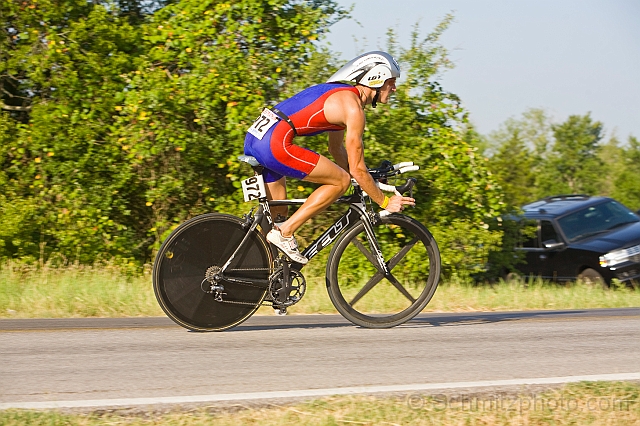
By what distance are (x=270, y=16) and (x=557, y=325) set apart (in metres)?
7.20

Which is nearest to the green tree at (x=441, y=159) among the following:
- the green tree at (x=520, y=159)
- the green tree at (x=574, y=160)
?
the green tree at (x=520, y=159)

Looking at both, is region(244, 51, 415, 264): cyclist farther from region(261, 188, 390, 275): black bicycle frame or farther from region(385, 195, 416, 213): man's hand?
region(261, 188, 390, 275): black bicycle frame

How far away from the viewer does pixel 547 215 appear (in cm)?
1478

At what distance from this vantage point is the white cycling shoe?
20.3 feet

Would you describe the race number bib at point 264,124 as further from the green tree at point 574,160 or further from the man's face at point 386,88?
the green tree at point 574,160

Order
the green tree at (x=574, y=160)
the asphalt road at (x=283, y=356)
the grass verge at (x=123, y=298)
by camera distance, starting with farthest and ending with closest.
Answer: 1. the green tree at (x=574, y=160)
2. the grass verge at (x=123, y=298)
3. the asphalt road at (x=283, y=356)

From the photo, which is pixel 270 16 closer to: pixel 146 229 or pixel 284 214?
pixel 146 229

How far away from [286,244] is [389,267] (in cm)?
93

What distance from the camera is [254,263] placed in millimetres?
6297

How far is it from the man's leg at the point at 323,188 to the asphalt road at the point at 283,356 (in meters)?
0.88

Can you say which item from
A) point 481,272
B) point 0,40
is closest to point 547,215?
point 481,272

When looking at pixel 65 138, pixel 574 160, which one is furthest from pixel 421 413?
pixel 574 160

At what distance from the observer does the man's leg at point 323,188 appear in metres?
6.11

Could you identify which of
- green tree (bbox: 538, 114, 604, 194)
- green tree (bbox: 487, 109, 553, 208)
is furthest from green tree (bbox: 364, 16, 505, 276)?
green tree (bbox: 538, 114, 604, 194)
